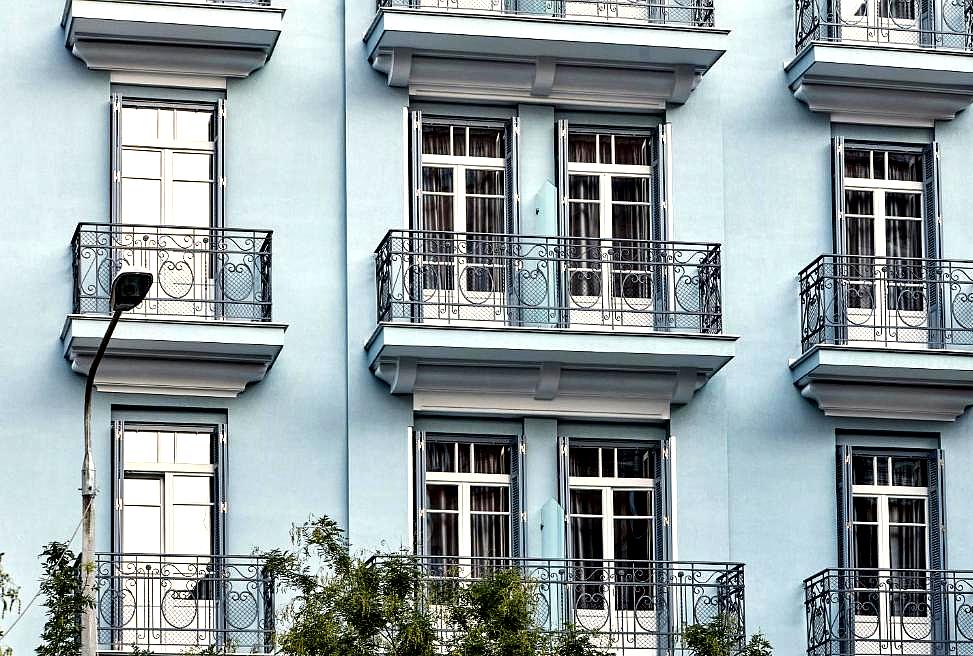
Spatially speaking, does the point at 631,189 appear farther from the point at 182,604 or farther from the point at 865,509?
the point at 182,604

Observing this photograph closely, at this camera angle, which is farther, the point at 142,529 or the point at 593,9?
the point at 593,9

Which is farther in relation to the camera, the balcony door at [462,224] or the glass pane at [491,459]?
the glass pane at [491,459]

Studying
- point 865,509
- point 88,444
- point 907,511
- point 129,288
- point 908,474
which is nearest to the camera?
point 129,288

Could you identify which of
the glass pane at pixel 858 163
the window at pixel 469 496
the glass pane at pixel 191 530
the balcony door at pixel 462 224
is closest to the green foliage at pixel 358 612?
the glass pane at pixel 191 530

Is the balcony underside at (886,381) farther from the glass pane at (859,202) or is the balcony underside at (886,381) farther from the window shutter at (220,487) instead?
the window shutter at (220,487)

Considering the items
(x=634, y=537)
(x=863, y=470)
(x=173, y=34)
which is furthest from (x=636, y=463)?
(x=173, y=34)

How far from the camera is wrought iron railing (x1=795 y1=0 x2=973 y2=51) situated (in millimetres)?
29375

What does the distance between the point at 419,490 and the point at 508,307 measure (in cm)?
220

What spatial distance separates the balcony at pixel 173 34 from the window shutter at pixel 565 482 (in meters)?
5.42

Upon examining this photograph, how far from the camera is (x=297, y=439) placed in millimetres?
27328

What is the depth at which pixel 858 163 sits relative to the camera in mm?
29422

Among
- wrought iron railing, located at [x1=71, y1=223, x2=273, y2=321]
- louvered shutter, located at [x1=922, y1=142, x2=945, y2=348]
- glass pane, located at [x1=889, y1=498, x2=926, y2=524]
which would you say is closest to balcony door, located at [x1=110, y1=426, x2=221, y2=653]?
wrought iron railing, located at [x1=71, y1=223, x2=273, y2=321]

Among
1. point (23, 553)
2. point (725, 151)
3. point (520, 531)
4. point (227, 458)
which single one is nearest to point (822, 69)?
point (725, 151)

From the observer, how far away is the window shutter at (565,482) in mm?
27570
